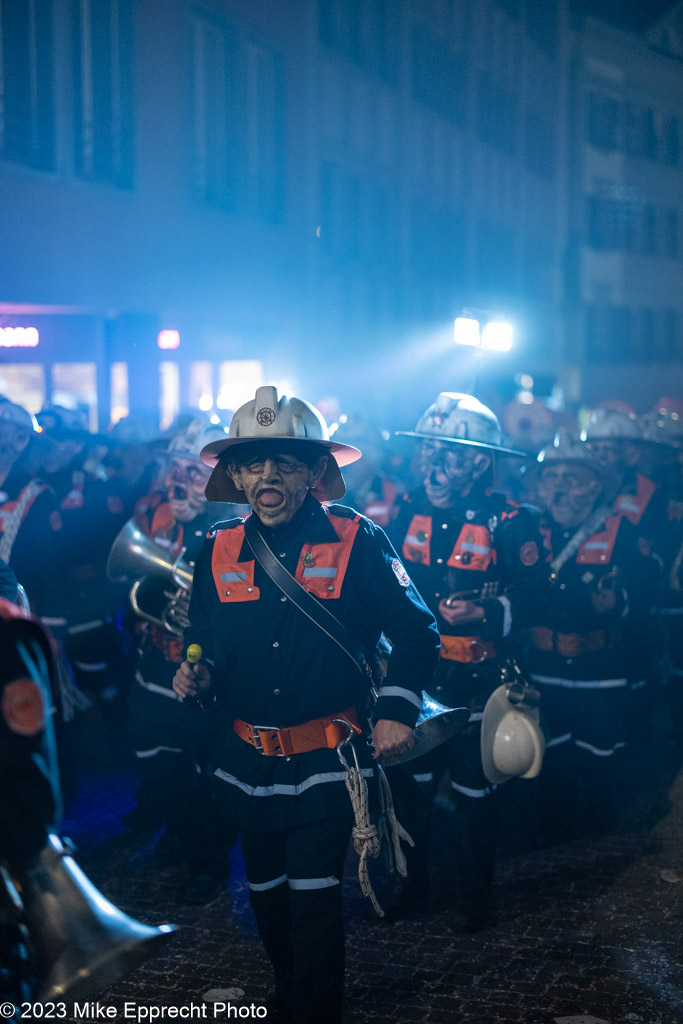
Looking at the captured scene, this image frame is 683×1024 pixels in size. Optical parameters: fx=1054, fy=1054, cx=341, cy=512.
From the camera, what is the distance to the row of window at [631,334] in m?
42.1

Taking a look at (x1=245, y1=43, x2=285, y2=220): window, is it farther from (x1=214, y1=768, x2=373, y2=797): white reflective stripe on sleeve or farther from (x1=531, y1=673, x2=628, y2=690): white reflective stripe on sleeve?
(x1=214, y1=768, x2=373, y2=797): white reflective stripe on sleeve

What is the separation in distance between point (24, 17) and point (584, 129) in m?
30.9

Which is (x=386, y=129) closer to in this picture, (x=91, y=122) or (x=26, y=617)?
(x=91, y=122)

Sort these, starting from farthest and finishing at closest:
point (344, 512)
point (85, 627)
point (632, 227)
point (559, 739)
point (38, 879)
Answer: point (632, 227), point (85, 627), point (559, 739), point (344, 512), point (38, 879)

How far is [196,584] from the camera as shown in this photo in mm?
4305

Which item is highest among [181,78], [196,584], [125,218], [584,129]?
[584,129]

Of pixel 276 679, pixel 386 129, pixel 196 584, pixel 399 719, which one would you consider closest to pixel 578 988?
pixel 399 719

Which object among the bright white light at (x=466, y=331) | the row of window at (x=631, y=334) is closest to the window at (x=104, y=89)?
the bright white light at (x=466, y=331)

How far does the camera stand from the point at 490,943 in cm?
502

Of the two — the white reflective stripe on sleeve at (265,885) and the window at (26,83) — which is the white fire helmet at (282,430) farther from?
the window at (26,83)

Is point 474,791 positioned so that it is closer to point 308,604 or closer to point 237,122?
point 308,604

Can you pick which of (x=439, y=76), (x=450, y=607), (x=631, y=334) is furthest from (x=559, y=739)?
(x=631, y=334)

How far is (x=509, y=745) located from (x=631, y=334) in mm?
41524

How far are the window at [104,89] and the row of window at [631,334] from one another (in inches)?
1111
